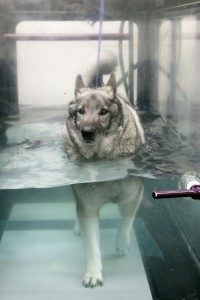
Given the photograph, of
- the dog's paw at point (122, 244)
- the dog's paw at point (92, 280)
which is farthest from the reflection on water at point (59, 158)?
the dog's paw at point (92, 280)

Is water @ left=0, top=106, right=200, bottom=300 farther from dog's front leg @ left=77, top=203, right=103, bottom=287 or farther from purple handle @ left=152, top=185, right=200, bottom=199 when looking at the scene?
purple handle @ left=152, top=185, right=200, bottom=199

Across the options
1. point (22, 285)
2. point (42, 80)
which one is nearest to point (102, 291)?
point (22, 285)

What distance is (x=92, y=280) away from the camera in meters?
1.58

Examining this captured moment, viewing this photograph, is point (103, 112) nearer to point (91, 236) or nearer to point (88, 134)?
point (88, 134)

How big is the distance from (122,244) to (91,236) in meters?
0.11

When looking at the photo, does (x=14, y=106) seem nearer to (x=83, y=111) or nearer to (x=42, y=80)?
(x=42, y=80)

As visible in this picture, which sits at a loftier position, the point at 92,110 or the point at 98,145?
the point at 92,110

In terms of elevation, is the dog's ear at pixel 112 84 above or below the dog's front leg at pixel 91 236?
above

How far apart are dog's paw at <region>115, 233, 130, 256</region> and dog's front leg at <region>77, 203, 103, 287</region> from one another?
0.07 m

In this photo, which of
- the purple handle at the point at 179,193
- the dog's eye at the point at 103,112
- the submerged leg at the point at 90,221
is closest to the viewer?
the purple handle at the point at 179,193

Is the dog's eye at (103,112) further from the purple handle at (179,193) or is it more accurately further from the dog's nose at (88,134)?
the purple handle at (179,193)

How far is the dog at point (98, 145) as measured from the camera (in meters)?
1.63

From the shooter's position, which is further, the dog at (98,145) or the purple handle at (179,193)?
the dog at (98,145)

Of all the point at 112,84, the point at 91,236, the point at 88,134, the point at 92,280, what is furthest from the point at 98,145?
the point at 92,280
